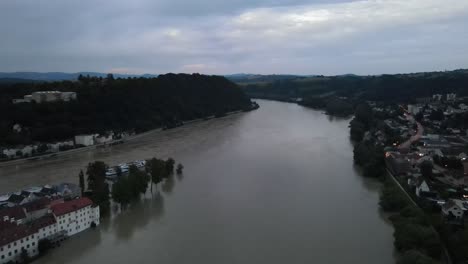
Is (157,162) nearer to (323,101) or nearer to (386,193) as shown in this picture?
(386,193)

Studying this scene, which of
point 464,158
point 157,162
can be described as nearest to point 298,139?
point 464,158

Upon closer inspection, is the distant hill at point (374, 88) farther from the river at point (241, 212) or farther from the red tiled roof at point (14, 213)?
the red tiled roof at point (14, 213)

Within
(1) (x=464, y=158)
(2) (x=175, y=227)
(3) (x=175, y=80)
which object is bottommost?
(2) (x=175, y=227)

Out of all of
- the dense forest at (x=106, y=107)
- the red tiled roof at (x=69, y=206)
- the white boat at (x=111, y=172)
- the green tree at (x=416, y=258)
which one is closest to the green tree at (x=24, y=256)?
the red tiled roof at (x=69, y=206)

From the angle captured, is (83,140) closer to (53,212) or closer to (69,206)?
(69,206)

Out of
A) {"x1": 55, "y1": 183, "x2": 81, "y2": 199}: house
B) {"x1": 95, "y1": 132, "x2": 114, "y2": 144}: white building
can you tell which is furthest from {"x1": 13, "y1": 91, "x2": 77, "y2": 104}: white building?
{"x1": 55, "y1": 183, "x2": 81, "y2": 199}: house

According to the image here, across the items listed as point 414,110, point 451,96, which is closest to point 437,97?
point 451,96
